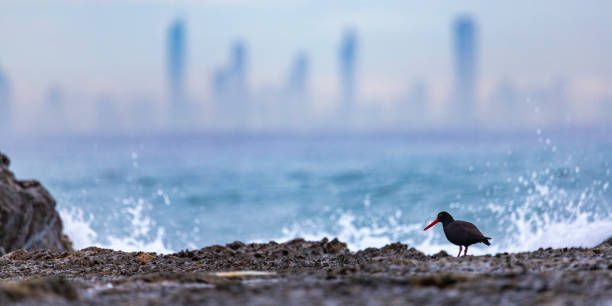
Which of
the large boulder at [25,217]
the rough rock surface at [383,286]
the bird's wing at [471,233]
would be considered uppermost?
the large boulder at [25,217]

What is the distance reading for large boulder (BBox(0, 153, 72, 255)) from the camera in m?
10.2

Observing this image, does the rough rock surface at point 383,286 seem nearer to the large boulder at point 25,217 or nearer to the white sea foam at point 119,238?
the large boulder at point 25,217

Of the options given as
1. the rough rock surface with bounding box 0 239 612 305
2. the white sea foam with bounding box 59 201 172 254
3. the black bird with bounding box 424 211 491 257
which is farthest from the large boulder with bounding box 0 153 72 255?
the black bird with bounding box 424 211 491 257

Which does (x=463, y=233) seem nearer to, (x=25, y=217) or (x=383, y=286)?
(x=383, y=286)

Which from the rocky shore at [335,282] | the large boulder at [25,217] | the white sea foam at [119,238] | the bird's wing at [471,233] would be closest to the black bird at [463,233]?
the bird's wing at [471,233]

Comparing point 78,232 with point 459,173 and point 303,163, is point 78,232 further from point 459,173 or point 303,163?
point 303,163

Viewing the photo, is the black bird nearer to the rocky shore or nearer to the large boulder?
the rocky shore

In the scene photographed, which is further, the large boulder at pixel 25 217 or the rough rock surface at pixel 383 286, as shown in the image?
the large boulder at pixel 25 217

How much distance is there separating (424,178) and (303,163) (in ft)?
53.1

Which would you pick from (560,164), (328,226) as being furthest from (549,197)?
(328,226)

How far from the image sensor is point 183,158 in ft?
173

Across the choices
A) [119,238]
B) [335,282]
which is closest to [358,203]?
[119,238]

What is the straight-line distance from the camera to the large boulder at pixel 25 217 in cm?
1023

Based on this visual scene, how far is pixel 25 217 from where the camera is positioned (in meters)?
10.6
